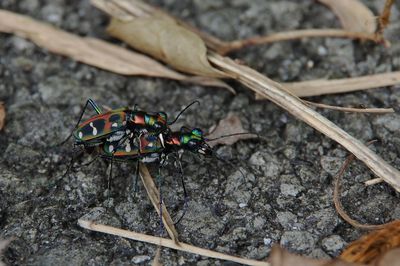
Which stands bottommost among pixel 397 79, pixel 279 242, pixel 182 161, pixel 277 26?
pixel 279 242

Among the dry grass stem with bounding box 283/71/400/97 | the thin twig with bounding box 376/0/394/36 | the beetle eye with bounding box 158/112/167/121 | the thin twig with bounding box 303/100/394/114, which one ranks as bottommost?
the beetle eye with bounding box 158/112/167/121

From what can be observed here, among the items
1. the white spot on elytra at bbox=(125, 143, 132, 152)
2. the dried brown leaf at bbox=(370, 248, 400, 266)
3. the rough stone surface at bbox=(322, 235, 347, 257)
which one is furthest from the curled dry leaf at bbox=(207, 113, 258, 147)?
the dried brown leaf at bbox=(370, 248, 400, 266)

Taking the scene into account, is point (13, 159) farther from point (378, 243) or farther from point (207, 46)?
point (378, 243)

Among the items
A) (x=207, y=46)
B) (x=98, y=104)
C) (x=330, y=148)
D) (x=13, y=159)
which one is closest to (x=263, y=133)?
(x=330, y=148)

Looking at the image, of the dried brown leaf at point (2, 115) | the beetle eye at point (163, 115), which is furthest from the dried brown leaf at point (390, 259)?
the dried brown leaf at point (2, 115)

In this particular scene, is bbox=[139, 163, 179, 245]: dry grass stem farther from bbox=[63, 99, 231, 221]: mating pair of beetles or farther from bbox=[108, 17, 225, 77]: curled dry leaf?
bbox=[108, 17, 225, 77]: curled dry leaf

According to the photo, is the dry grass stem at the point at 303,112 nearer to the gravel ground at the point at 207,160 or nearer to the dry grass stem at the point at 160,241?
the gravel ground at the point at 207,160

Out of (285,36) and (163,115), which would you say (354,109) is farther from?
(163,115)
